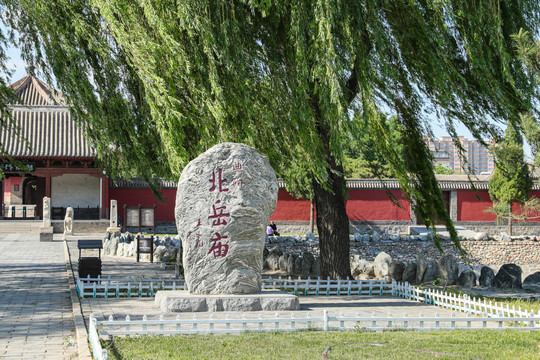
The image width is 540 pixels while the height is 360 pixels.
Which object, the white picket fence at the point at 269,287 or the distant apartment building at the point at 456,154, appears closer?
the white picket fence at the point at 269,287

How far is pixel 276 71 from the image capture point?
7812 millimetres

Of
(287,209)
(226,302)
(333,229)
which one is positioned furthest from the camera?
(287,209)

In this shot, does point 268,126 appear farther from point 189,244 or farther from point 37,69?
point 37,69

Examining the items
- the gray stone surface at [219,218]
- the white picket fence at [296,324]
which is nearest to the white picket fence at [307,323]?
the white picket fence at [296,324]

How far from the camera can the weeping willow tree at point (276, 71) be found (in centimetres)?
716

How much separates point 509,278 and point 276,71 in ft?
22.3

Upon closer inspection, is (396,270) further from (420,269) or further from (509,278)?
(509,278)

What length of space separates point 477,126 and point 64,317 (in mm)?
6073

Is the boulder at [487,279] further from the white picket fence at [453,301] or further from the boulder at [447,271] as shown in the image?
the white picket fence at [453,301]

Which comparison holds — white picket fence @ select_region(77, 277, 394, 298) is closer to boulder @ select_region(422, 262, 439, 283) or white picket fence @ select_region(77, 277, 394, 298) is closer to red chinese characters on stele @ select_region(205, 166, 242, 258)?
red chinese characters on stele @ select_region(205, 166, 242, 258)

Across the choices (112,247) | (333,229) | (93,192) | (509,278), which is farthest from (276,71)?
(93,192)

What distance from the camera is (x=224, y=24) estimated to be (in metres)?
7.39

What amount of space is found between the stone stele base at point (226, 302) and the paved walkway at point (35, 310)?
3.48 feet

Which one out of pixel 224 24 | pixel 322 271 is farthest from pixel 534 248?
pixel 224 24
